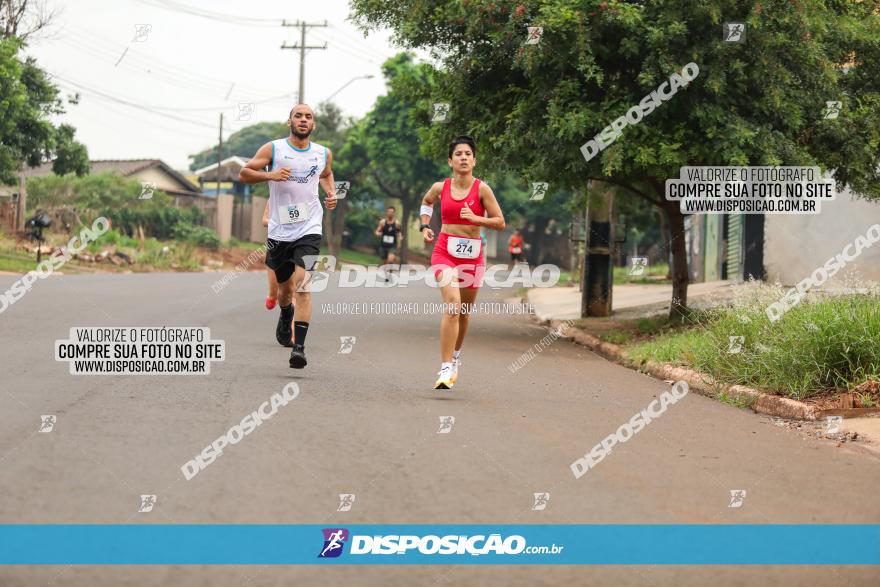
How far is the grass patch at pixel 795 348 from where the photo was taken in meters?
10.3

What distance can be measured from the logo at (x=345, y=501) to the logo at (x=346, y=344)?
22.5 ft

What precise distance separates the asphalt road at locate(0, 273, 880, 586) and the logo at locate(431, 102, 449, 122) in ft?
17.5

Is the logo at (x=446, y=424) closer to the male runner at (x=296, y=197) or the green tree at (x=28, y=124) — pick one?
the male runner at (x=296, y=197)

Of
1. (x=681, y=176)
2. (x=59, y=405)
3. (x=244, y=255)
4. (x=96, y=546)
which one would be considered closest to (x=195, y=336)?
(x=59, y=405)

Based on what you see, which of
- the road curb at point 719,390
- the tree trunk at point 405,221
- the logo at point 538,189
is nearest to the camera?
the road curb at point 719,390

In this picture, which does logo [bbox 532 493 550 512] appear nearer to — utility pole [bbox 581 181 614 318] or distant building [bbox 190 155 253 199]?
utility pole [bbox 581 181 614 318]

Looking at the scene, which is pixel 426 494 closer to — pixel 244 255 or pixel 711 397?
pixel 711 397

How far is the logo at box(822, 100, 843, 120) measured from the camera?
15078 mm

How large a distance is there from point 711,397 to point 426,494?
5460 mm

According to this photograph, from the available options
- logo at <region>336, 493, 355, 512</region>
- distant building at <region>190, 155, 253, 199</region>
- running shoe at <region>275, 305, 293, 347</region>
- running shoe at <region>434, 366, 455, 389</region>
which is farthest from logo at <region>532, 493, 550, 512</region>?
distant building at <region>190, 155, 253, 199</region>

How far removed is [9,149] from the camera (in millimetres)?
36344

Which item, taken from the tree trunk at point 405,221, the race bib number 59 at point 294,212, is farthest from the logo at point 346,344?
the tree trunk at point 405,221

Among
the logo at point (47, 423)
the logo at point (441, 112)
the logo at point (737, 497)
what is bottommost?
the logo at point (737, 497)

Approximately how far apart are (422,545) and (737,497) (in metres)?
1.99
